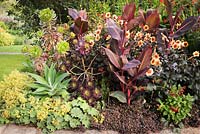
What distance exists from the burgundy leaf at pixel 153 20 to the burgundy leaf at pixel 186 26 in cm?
25

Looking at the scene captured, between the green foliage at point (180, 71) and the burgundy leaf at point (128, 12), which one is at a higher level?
the burgundy leaf at point (128, 12)

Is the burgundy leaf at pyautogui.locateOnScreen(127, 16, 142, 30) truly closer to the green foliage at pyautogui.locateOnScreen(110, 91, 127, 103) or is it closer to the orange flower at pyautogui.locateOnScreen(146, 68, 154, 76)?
the orange flower at pyautogui.locateOnScreen(146, 68, 154, 76)

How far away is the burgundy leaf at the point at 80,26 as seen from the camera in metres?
3.60

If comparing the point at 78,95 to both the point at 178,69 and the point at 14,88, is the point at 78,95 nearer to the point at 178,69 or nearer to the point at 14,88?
the point at 14,88

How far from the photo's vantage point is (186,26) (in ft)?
12.1

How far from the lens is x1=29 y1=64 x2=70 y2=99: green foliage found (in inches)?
137

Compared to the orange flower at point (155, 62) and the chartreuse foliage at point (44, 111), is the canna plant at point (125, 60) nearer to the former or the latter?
the orange flower at point (155, 62)

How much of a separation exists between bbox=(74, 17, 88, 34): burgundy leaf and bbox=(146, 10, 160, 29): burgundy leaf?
0.71 m

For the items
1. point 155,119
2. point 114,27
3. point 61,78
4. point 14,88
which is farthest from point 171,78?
point 14,88

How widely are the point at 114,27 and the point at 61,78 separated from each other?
2.64 feet

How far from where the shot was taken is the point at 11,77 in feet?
11.7

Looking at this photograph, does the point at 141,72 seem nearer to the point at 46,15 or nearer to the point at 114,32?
the point at 114,32

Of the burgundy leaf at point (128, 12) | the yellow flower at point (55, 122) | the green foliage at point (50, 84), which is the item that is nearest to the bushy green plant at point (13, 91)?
the green foliage at point (50, 84)

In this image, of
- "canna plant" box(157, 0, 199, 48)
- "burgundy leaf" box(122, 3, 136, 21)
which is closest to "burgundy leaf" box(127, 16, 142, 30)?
"burgundy leaf" box(122, 3, 136, 21)
